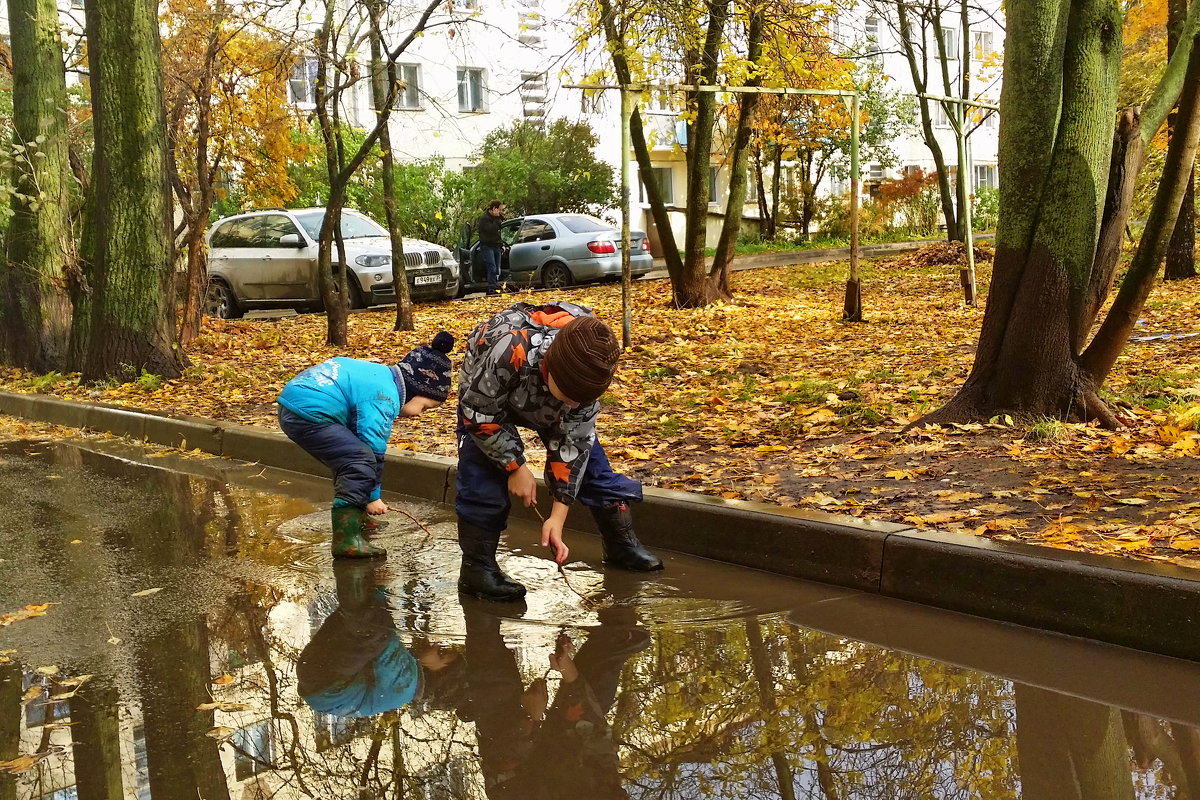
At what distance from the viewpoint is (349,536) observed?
5523 mm

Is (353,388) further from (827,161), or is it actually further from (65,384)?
(827,161)

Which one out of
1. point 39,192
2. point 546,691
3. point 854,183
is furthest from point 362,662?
point 39,192

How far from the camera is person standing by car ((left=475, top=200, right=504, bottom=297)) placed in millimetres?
20938

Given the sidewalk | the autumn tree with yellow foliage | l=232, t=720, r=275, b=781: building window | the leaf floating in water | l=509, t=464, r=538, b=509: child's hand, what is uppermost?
the autumn tree with yellow foliage

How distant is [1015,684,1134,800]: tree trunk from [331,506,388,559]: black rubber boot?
3079mm

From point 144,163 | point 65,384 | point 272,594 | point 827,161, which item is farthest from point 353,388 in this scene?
point 827,161

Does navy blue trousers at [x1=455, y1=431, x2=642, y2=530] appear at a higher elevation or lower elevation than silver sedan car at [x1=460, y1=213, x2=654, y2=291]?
lower

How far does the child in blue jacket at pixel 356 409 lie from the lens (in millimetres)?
5391

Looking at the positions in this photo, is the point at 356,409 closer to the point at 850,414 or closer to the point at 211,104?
the point at 850,414

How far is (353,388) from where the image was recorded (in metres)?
5.45

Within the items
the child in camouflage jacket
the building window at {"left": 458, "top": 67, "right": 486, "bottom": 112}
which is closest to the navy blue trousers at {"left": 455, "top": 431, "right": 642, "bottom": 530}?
the child in camouflage jacket

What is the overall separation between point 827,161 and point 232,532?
30789 mm

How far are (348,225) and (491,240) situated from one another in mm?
2745

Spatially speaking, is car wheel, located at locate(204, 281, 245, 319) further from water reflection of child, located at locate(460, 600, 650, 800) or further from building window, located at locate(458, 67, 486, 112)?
building window, located at locate(458, 67, 486, 112)
